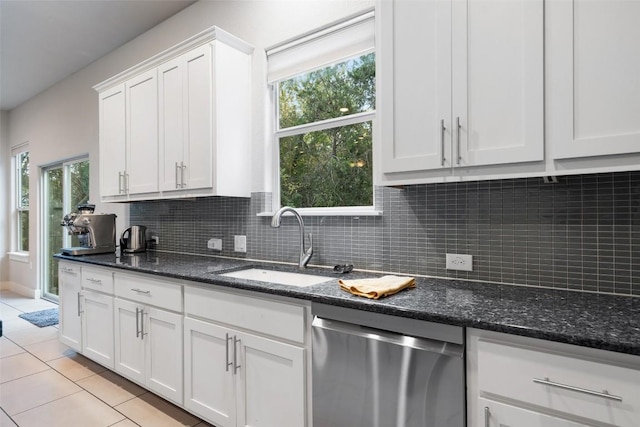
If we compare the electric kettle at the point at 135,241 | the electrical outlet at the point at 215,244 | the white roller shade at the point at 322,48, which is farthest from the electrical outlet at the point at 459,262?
the electric kettle at the point at 135,241

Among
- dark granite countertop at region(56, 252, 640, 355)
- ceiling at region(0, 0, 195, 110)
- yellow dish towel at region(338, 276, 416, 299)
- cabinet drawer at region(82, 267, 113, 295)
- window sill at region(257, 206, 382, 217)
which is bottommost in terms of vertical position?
cabinet drawer at region(82, 267, 113, 295)

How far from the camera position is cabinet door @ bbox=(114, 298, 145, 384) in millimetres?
2406

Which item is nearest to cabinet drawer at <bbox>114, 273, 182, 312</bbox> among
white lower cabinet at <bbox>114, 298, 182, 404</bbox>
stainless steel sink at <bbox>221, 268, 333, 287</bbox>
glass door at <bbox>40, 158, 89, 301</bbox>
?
white lower cabinet at <bbox>114, 298, 182, 404</bbox>

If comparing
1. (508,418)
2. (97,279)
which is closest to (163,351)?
(97,279)

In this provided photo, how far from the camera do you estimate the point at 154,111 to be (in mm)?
A: 2898

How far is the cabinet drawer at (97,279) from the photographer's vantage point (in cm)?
265

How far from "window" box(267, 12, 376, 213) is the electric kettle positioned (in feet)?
4.96

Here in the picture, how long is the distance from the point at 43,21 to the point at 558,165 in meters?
4.30

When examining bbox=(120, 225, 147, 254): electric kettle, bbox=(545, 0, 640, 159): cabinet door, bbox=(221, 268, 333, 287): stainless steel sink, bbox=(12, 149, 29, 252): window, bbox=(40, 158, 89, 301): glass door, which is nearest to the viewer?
bbox=(545, 0, 640, 159): cabinet door

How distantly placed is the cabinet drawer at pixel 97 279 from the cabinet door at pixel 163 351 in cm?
50

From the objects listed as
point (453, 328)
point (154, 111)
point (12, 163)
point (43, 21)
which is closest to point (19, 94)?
point (12, 163)

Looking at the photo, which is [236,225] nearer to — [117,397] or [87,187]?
[117,397]

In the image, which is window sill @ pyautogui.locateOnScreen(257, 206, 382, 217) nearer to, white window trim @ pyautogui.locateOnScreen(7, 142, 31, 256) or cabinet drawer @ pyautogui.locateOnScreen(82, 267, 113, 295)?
cabinet drawer @ pyautogui.locateOnScreen(82, 267, 113, 295)

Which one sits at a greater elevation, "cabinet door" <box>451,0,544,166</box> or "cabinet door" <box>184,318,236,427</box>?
"cabinet door" <box>451,0,544,166</box>
